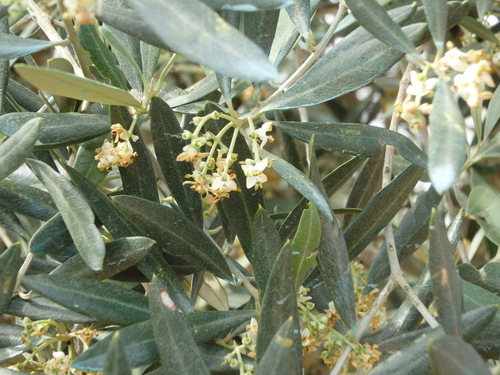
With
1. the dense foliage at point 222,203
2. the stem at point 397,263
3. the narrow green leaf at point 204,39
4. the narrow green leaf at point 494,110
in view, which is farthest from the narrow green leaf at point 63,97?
the narrow green leaf at point 494,110

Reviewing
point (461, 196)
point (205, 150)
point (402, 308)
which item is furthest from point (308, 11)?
point (461, 196)

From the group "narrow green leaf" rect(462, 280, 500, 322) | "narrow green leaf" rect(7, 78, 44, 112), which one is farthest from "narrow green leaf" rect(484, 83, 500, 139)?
"narrow green leaf" rect(7, 78, 44, 112)

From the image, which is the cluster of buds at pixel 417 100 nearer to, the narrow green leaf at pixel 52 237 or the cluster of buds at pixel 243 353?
the cluster of buds at pixel 243 353

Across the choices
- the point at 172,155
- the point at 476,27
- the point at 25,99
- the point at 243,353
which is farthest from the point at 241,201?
the point at 476,27

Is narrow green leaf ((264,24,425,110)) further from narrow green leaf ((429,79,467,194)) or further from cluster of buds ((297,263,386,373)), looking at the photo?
cluster of buds ((297,263,386,373))

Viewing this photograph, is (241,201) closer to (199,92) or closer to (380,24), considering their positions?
(199,92)

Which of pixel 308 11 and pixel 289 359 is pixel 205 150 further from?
pixel 289 359
